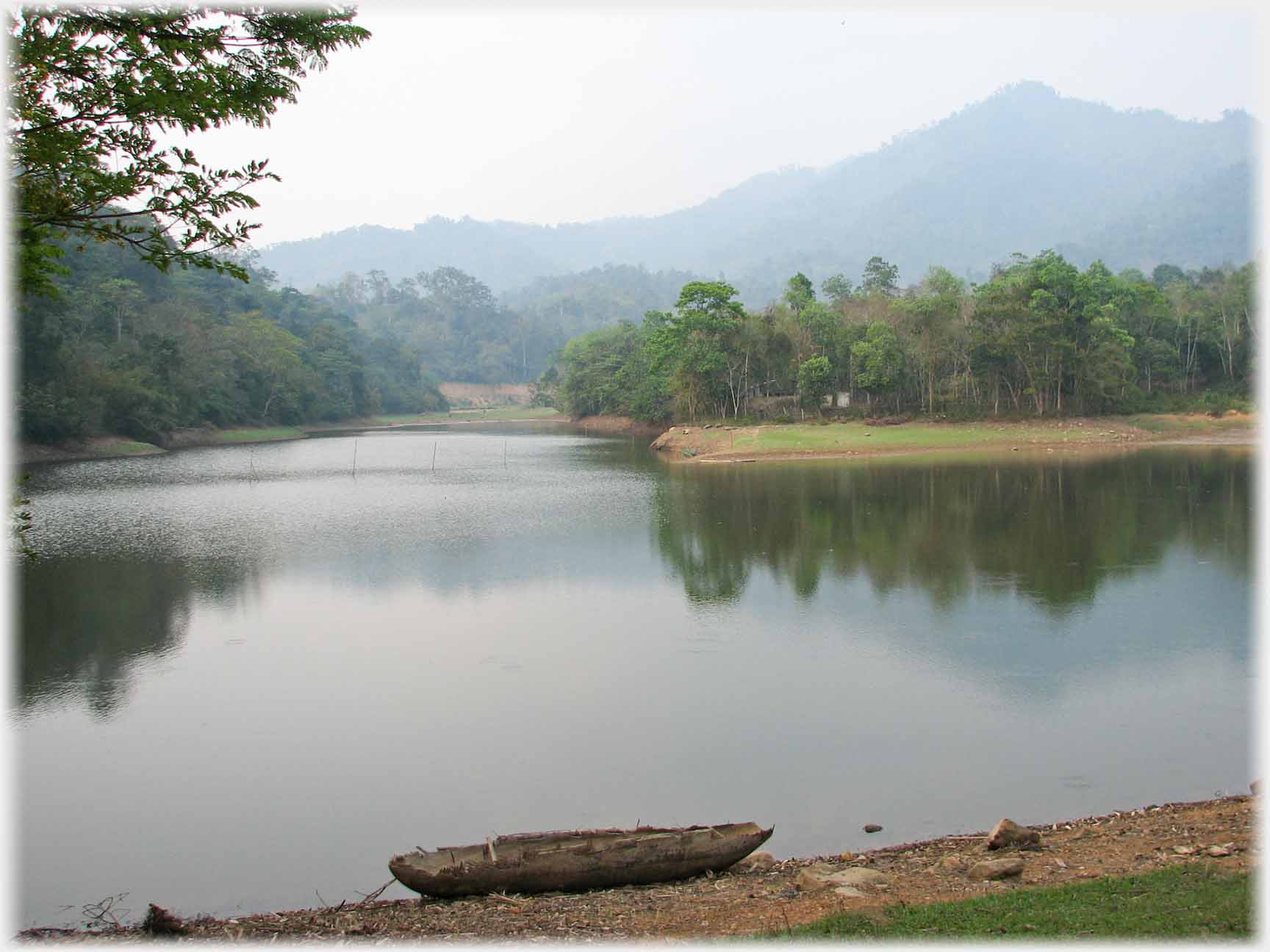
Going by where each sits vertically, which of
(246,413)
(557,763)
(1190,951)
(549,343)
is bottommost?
(557,763)

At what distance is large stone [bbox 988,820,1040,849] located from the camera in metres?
7.51

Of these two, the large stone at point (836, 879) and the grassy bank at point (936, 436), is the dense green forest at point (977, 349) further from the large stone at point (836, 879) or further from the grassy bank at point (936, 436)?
the large stone at point (836, 879)

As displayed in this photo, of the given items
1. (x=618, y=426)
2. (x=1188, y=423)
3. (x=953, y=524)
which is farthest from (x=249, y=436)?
(x=1188, y=423)

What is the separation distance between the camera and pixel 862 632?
14555 millimetres

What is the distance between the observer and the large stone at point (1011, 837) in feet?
24.6

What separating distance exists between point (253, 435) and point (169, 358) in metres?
11.3

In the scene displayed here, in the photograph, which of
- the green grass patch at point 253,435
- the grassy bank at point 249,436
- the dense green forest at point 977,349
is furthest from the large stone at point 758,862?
the green grass patch at point 253,435

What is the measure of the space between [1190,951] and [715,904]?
9.44 ft

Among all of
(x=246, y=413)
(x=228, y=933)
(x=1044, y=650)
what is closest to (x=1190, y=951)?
(x=228, y=933)

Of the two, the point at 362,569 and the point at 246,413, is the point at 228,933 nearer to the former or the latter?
the point at 362,569

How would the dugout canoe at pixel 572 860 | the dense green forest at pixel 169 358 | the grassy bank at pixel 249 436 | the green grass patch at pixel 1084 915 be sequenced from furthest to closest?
the grassy bank at pixel 249 436 → the dense green forest at pixel 169 358 → the dugout canoe at pixel 572 860 → the green grass patch at pixel 1084 915

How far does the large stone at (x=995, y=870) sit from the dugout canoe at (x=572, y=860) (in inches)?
59.5

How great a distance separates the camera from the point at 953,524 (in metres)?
24.2

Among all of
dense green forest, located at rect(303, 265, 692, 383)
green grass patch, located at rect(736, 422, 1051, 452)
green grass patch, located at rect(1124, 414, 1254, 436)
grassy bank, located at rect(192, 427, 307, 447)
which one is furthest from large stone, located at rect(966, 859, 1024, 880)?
dense green forest, located at rect(303, 265, 692, 383)
